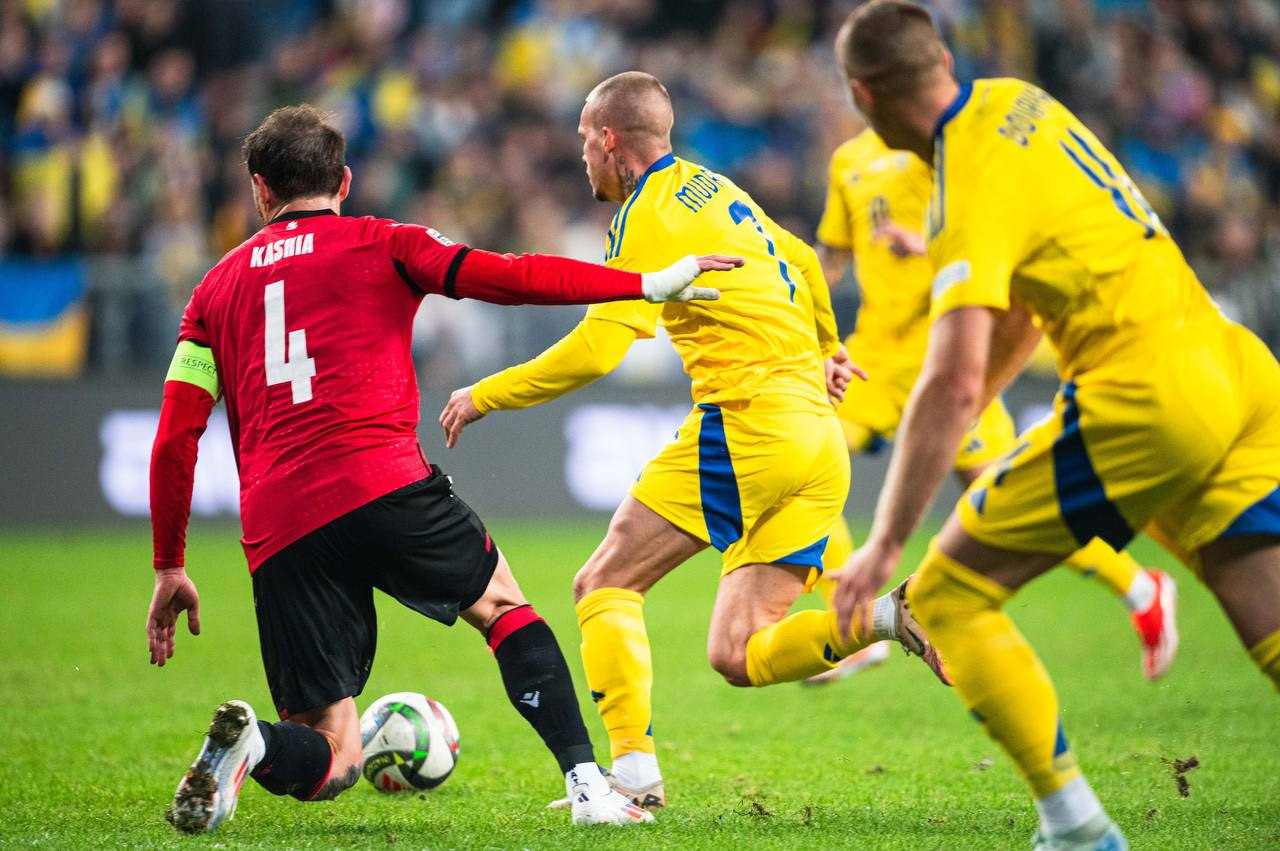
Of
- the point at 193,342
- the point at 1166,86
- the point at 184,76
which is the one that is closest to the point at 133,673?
the point at 193,342

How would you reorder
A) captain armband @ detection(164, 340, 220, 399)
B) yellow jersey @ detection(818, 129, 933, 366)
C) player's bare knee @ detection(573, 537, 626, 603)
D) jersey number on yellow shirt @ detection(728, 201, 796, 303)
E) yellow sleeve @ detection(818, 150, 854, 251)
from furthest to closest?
yellow sleeve @ detection(818, 150, 854, 251) → yellow jersey @ detection(818, 129, 933, 366) → jersey number on yellow shirt @ detection(728, 201, 796, 303) → player's bare knee @ detection(573, 537, 626, 603) → captain armband @ detection(164, 340, 220, 399)

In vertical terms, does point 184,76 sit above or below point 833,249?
above

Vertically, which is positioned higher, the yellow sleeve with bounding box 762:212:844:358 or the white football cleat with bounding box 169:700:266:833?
the yellow sleeve with bounding box 762:212:844:358

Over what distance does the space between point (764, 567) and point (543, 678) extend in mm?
906

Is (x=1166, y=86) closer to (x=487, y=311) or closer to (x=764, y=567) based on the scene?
(x=487, y=311)

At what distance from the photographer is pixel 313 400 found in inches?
168

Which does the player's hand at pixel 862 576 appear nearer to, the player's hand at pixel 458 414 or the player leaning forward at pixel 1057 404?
the player leaning forward at pixel 1057 404

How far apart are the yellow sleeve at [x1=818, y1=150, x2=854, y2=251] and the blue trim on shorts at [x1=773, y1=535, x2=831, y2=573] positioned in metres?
2.81

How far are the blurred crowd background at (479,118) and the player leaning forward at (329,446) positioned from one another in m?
8.86

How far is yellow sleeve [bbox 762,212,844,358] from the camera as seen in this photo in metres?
5.16

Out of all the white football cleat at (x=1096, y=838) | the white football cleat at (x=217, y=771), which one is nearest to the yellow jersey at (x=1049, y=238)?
the white football cleat at (x=1096, y=838)

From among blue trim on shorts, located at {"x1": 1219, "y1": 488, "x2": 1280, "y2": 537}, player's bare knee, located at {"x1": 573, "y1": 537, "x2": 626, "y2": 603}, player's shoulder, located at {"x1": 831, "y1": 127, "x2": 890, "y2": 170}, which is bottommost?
player's bare knee, located at {"x1": 573, "y1": 537, "x2": 626, "y2": 603}

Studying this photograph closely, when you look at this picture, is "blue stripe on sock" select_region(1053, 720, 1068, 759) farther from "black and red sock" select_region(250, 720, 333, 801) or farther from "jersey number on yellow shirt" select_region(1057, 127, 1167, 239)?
"black and red sock" select_region(250, 720, 333, 801)

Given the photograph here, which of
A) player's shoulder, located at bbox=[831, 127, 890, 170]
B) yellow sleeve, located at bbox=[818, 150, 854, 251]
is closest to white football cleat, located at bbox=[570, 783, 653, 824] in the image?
yellow sleeve, located at bbox=[818, 150, 854, 251]
